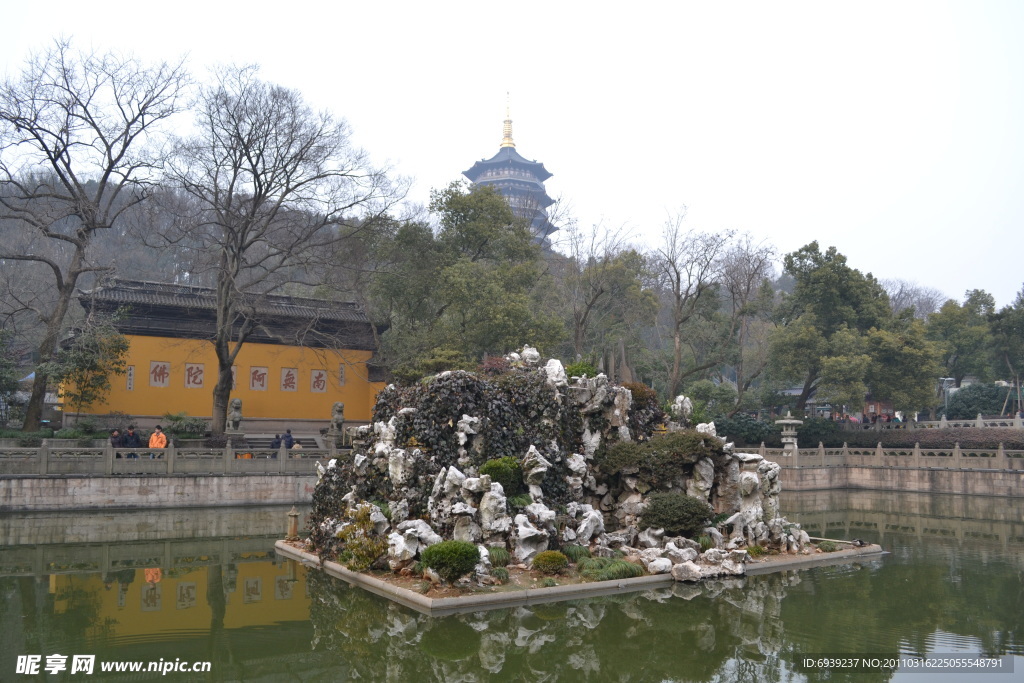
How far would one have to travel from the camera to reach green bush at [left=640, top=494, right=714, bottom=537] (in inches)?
516

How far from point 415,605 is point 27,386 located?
26360 millimetres

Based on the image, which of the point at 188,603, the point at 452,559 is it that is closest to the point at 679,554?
the point at 452,559

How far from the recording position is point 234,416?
28266 millimetres

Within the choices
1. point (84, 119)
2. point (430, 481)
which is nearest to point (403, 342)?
point (84, 119)

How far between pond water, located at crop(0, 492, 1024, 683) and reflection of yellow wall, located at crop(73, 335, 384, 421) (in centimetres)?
1399

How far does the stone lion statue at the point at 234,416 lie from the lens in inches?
1112

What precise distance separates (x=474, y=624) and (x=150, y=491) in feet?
48.5

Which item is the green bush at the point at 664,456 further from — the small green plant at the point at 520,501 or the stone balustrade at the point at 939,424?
the stone balustrade at the point at 939,424

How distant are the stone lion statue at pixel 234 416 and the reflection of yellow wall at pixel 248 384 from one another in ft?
7.07

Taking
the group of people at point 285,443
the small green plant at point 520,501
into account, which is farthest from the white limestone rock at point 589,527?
the group of people at point 285,443

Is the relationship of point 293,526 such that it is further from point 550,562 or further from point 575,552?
point 550,562

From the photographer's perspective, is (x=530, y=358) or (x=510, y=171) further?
(x=510, y=171)

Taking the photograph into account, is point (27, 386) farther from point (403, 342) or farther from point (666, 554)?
point (666, 554)

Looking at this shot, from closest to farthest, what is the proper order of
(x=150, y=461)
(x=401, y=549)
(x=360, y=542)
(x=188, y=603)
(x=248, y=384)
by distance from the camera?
1. (x=188, y=603)
2. (x=401, y=549)
3. (x=360, y=542)
4. (x=150, y=461)
5. (x=248, y=384)
